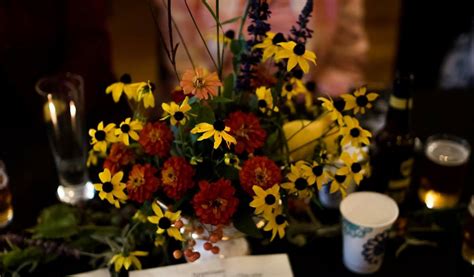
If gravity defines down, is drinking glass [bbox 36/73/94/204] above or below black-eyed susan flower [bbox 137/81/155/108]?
below

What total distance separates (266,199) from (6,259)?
0.45m

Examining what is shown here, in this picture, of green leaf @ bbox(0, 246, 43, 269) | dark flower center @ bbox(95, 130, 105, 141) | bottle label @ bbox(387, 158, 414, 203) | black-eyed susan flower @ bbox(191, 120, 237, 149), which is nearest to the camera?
black-eyed susan flower @ bbox(191, 120, 237, 149)

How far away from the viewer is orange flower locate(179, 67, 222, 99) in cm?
79

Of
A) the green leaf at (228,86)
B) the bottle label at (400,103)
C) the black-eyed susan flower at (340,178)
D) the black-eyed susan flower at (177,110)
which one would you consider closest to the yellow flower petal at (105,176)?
the black-eyed susan flower at (177,110)

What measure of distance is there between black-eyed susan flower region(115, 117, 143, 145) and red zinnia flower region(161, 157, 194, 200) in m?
0.07

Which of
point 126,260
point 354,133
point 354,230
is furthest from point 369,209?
point 126,260

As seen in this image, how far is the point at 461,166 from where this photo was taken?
3.61 ft

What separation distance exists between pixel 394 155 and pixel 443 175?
0.10 m

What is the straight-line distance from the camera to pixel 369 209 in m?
1.00

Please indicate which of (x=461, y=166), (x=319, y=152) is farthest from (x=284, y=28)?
(x=319, y=152)

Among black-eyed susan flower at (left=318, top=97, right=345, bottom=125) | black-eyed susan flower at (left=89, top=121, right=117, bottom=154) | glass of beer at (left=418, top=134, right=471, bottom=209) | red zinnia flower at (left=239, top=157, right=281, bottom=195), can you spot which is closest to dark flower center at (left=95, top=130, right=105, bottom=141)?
black-eyed susan flower at (left=89, top=121, right=117, bottom=154)

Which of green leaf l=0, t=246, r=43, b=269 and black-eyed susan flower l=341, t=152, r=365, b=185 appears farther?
green leaf l=0, t=246, r=43, b=269

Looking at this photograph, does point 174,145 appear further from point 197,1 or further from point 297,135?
point 197,1

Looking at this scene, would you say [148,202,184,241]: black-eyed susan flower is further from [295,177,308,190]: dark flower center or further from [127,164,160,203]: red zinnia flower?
[295,177,308,190]: dark flower center
